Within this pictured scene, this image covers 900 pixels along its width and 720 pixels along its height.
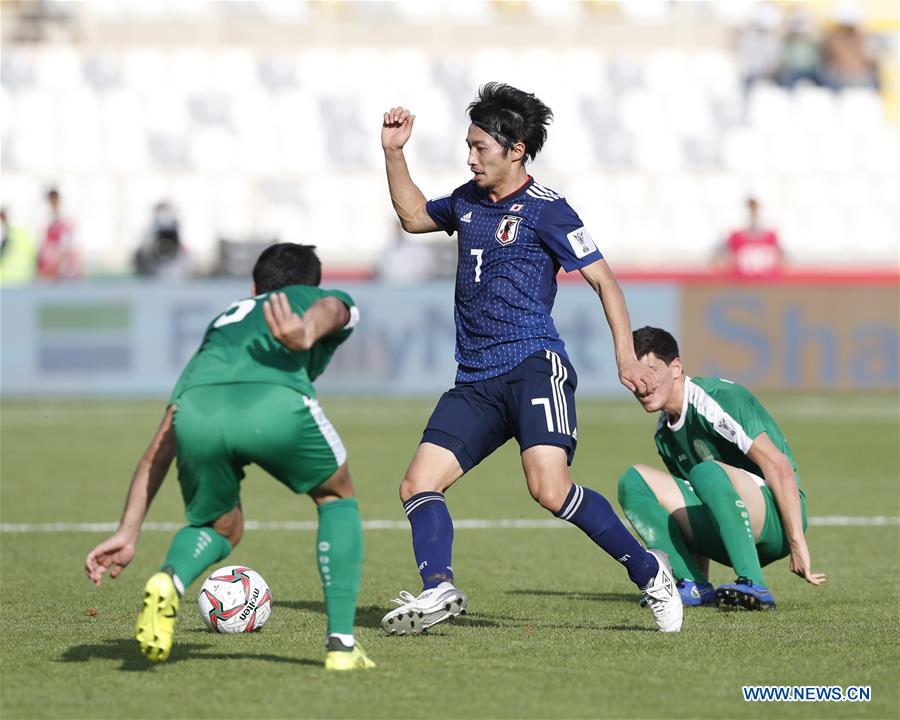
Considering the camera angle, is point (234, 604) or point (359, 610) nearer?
point (234, 604)

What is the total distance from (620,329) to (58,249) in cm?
1806

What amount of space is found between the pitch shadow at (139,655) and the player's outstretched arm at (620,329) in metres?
1.69

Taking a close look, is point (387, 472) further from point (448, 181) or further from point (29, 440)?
point (448, 181)

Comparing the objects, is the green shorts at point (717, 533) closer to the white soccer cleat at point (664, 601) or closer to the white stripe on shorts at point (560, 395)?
the white soccer cleat at point (664, 601)

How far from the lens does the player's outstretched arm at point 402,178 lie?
7.05 meters

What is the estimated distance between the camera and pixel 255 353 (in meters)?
5.54

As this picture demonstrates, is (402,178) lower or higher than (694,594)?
higher

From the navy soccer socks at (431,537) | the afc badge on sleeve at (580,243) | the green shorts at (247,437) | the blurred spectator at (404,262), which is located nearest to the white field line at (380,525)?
the navy soccer socks at (431,537)

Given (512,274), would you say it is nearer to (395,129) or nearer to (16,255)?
(395,129)

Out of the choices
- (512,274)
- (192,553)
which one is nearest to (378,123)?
(512,274)

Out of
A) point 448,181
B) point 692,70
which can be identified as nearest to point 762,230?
point 448,181

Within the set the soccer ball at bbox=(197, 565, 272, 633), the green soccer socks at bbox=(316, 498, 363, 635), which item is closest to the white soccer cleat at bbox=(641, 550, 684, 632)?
the green soccer socks at bbox=(316, 498, 363, 635)

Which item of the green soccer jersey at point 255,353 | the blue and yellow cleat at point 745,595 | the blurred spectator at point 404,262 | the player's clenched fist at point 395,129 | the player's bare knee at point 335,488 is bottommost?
the blue and yellow cleat at point 745,595

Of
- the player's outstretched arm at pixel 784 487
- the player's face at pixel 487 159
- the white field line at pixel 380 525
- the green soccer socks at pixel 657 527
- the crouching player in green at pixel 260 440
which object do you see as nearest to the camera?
the crouching player in green at pixel 260 440
